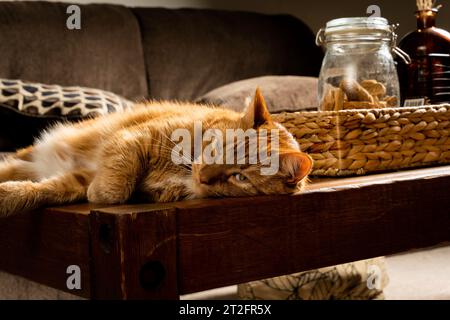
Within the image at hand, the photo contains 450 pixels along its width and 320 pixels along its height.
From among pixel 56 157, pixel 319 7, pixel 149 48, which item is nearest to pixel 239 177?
pixel 56 157

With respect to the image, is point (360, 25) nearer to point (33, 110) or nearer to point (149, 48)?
point (33, 110)

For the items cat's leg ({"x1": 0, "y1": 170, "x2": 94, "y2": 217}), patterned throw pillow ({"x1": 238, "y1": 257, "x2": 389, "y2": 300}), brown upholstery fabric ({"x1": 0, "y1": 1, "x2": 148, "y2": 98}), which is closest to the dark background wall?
brown upholstery fabric ({"x1": 0, "y1": 1, "x2": 148, "y2": 98})

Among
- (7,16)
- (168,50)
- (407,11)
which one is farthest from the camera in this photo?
(407,11)

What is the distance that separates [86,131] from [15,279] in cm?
66

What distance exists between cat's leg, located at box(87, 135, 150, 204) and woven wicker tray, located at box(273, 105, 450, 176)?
31cm

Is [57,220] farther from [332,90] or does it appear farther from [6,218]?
[332,90]

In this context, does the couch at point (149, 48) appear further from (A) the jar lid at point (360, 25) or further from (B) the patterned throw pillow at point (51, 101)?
(A) the jar lid at point (360, 25)

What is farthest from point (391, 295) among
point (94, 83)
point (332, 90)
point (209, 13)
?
point (209, 13)

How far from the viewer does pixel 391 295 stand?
2020 mm

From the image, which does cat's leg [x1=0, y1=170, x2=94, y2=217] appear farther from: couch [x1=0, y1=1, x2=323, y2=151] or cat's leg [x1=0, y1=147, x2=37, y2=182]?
couch [x1=0, y1=1, x2=323, y2=151]

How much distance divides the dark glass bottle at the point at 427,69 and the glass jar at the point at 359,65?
12 cm

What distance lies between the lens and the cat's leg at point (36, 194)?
2.90ft

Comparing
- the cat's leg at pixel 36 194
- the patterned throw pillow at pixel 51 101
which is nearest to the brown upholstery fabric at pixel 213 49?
the patterned throw pillow at pixel 51 101

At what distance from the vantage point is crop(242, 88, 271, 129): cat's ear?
990mm
